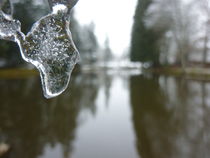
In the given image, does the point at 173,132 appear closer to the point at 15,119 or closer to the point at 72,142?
the point at 72,142

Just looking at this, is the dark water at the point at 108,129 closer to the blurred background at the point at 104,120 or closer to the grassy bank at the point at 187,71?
the blurred background at the point at 104,120

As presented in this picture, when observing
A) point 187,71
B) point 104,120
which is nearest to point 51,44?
point 104,120

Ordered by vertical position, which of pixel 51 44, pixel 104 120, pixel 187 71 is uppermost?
pixel 51 44

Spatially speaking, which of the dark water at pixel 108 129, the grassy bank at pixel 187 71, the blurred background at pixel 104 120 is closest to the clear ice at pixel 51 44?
the blurred background at pixel 104 120

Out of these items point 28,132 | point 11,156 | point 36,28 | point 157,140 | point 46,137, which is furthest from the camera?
point 28,132

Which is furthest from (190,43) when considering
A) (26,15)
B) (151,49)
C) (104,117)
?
(26,15)

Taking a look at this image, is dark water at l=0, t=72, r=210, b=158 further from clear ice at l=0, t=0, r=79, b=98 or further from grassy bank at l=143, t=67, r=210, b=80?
grassy bank at l=143, t=67, r=210, b=80

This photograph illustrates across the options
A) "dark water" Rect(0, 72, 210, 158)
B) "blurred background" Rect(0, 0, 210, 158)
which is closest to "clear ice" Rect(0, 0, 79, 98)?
"blurred background" Rect(0, 0, 210, 158)

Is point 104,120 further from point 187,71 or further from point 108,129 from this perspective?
point 187,71
